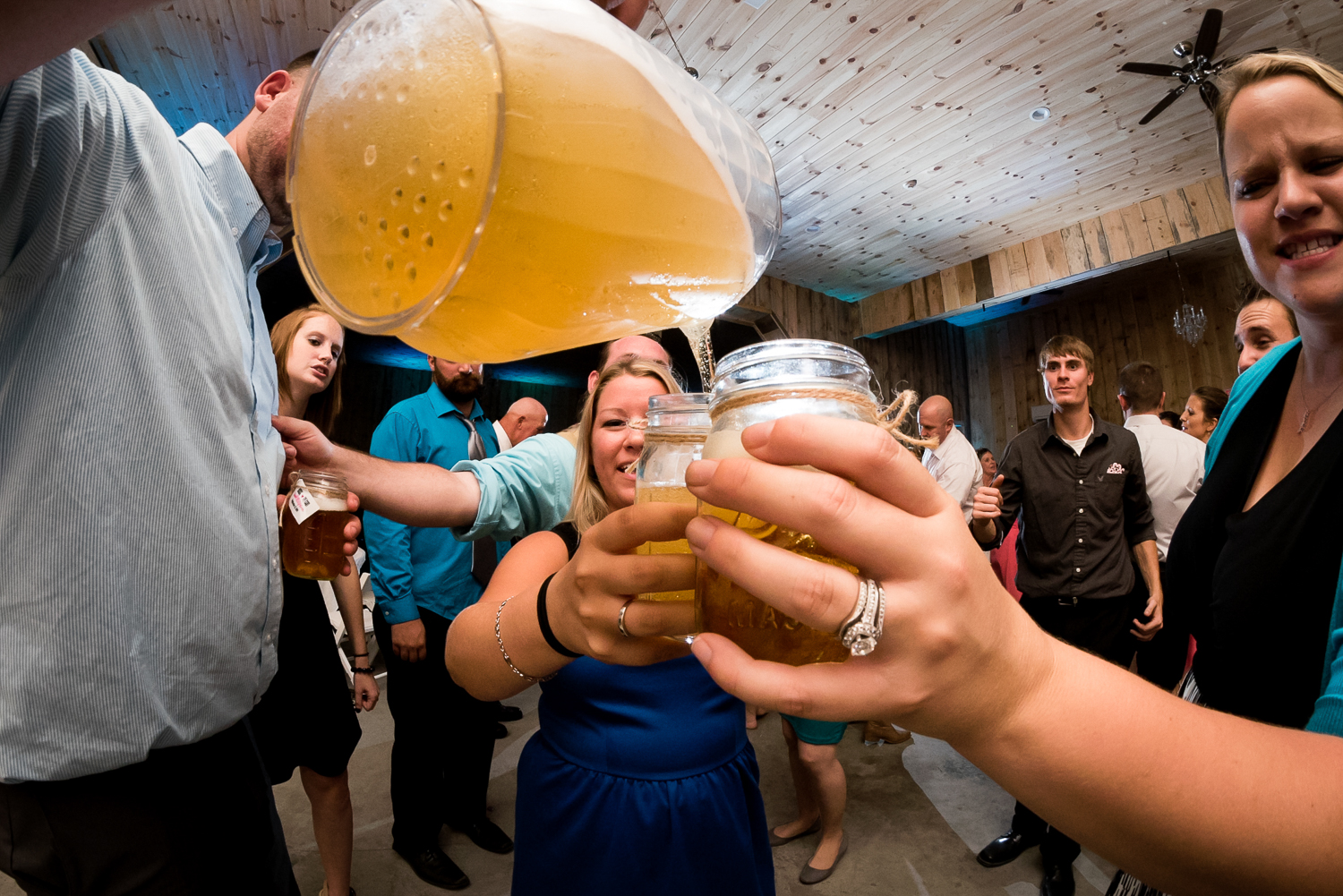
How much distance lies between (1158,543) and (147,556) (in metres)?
3.80

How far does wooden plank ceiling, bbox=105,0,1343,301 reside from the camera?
10.4ft

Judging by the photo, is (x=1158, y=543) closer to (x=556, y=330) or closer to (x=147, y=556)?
(x=556, y=330)

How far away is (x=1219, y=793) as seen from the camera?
44 centimetres

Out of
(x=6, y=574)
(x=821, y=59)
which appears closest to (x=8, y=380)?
(x=6, y=574)

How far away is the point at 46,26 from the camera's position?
1.28 feet

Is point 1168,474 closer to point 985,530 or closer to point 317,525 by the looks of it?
point 985,530

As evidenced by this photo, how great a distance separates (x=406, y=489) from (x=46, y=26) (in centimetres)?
116

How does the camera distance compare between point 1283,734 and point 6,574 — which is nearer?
point 1283,734

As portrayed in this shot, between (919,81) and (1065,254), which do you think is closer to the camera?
(919,81)

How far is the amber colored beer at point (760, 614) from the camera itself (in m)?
0.48

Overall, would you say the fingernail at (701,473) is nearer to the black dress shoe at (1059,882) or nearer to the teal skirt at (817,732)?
the teal skirt at (817,732)

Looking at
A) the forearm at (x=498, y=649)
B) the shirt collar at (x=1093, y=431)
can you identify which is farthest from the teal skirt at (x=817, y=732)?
the shirt collar at (x=1093, y=431)

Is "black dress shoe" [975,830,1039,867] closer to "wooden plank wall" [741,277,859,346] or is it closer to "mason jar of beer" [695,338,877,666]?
"mason jar of beer" [695,338,877,666]

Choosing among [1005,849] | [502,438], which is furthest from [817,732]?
[502,438]
